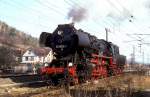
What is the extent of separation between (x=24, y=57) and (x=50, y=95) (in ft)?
305

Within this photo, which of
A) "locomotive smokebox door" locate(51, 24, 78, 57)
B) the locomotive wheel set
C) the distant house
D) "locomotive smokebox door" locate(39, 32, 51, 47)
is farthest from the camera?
the distant house

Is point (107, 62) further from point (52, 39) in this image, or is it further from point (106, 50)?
point (52, 39)

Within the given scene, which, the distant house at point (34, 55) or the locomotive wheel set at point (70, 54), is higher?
the distant house at point (34, 55)

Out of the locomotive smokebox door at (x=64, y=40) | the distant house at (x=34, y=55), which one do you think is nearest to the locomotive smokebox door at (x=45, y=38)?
the locomotive smokebox door at (x=64, y=40)

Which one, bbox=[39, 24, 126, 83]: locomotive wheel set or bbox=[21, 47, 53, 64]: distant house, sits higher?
bbox=[21, 47, 53, 64]: distant house

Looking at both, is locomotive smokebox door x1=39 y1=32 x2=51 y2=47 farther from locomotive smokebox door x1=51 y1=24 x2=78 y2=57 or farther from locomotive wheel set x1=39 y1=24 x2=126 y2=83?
locomotive smokebox door x1=51 y1=24 x2=78 y2=57

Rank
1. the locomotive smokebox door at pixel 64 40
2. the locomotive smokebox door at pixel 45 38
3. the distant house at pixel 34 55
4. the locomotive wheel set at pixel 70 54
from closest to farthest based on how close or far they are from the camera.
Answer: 1. the locomotive wheel set at pixel 70 54
2. the locomotive smokebox door at pixel 64 40
3. the locomotive smokebox door at pixel 45 38
4. the distant house at pixel 34 55

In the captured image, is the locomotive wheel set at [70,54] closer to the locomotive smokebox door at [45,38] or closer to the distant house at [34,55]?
the locomotive smokebox door at [45,38]

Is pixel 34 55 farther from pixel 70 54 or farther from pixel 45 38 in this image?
pixel 70 54

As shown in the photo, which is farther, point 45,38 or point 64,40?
point 45,38

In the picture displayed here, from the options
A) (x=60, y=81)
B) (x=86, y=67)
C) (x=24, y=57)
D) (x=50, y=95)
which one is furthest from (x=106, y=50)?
(x=24, y=57)

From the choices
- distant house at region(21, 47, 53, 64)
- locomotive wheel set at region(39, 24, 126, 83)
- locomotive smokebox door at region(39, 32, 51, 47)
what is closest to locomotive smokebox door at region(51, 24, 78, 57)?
locomotive wheel set at region(39, 24, 126, 83)

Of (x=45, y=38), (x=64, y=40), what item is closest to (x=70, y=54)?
(x=64, y=40)

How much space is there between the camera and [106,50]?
131ft
